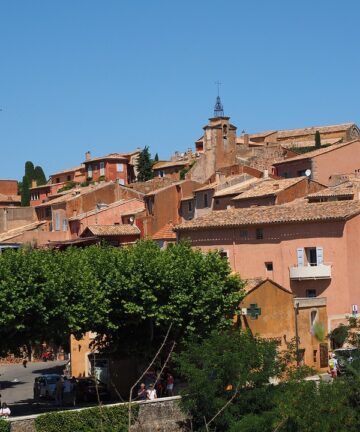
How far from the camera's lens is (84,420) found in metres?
37.0

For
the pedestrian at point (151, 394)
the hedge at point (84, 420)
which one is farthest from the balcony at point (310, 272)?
the hedge at point (84, 420)

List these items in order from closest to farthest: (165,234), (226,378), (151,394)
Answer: (226,378)
(151,394)
(165,234)

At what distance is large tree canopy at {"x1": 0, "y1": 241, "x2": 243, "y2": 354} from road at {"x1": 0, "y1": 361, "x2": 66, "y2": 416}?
284 cm

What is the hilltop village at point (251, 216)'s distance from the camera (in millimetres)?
51469

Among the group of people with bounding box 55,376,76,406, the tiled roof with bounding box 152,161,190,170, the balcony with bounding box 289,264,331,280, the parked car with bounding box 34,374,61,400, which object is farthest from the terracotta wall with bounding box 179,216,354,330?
the tiled roof with bounding box 152,161,190,170

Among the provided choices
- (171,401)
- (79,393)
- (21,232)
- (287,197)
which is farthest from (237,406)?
(21,232)

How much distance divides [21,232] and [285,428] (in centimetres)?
5566

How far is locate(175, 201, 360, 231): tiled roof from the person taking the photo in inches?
2247

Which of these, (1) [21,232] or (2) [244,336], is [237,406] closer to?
(2) [244,336]

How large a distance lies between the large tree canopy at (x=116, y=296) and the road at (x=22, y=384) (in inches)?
112

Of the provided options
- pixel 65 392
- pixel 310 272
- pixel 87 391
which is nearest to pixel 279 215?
pixel 310 272

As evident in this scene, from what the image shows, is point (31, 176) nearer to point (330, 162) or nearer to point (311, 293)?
point (330, 162)

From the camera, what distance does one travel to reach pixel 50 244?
7844 cm

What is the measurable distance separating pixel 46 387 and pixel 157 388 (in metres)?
5.54
